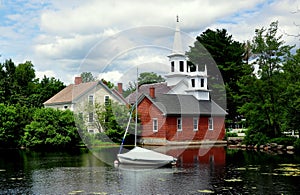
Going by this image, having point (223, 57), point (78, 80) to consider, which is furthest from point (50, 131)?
point (223, 57)

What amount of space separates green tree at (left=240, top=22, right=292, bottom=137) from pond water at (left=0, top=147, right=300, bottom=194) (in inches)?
468

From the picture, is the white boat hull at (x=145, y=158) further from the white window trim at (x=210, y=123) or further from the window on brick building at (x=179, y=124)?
the white window trim at (x=210, y=123)

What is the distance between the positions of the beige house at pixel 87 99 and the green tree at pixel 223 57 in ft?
47.3

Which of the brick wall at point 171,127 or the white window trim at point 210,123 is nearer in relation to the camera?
the brick wall at point 171,127

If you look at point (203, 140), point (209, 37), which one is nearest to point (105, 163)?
point (203, 140)

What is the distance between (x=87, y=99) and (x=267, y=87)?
1945 centimetres

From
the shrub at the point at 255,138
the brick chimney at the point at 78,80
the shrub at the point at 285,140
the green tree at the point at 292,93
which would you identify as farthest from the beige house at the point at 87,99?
the shrub at the point at 285,140

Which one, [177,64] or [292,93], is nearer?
[292,93]

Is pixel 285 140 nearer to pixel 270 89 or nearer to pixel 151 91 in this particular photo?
pixel 270 89

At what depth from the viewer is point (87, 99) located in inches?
1828

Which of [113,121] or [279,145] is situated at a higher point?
[113,121]

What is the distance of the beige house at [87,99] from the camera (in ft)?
133

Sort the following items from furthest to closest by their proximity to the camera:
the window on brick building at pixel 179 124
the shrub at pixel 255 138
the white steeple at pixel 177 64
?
the white steeple at pixel 177 64 → the window on brick building at pixel 179 124 → the shrub at pixel 255 138

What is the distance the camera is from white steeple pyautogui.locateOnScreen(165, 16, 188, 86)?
1896 inches
